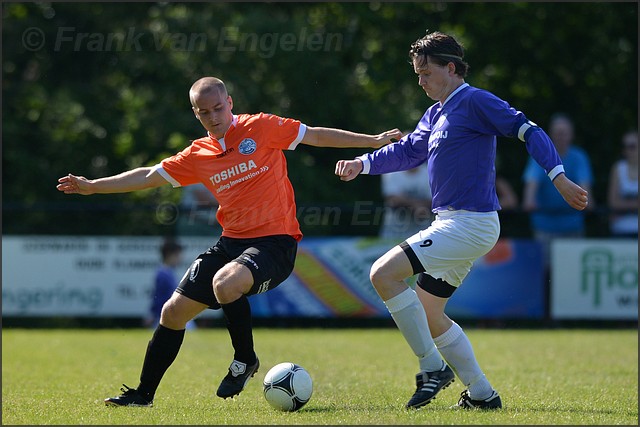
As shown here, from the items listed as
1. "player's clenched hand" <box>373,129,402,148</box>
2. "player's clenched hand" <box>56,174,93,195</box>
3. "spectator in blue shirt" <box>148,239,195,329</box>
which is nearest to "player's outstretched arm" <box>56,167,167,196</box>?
"player's clenched hand" <box>56,174,93,195</box>

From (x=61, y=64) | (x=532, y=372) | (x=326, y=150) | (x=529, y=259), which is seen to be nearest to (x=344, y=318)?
(x=529, y=259)

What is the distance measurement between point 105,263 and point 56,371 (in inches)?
184

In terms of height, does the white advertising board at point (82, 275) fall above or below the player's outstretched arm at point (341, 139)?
below

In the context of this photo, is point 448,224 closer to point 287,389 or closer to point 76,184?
point 287,389

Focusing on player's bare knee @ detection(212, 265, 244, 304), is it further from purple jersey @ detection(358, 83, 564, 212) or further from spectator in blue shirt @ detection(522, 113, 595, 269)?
spectator in blue shirt @ detection(522, 113, 595, 269)

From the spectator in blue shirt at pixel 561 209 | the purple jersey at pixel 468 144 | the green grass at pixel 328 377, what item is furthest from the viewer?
the spectator in blue shirt at pixel 561 209

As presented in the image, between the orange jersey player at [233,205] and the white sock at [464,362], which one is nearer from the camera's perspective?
the white sock at [464,362]

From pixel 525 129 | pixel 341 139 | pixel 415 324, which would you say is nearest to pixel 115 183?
pixel 341 139

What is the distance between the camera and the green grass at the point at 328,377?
18.0ft

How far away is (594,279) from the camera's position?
13.0 meters

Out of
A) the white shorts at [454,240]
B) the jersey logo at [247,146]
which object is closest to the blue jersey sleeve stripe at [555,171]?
the white shorts at [454,240]

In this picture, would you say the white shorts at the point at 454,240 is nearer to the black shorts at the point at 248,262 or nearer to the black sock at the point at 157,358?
the black shorts at the point at 248,262

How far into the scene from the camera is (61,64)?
655 inches

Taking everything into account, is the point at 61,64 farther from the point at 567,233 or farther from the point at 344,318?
the point at 567,233
